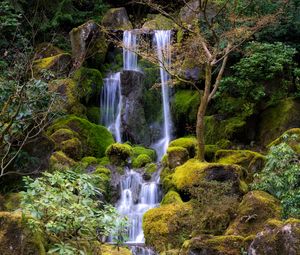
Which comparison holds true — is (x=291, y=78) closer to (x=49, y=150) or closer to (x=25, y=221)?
(x=49, y=150)

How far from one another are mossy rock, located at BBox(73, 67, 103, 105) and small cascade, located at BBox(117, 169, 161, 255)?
18.8 feet

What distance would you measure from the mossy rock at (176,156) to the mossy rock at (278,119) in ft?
14.4

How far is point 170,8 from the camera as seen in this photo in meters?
22.4

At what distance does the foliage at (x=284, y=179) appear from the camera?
8.25 metres

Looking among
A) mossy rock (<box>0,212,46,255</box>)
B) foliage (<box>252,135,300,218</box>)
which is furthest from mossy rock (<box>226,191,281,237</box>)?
mossy rock (<box>0,212,46,255</box>)

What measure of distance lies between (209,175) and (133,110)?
7649mm

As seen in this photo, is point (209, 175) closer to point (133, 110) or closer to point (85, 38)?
point (133, 110)

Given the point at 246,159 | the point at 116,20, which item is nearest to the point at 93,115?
the point at 116,20

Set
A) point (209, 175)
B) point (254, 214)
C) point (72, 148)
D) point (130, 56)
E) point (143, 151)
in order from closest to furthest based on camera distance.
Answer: point (254, 214), point (209, 175), point (72, 148), point (143, 151), point (130, 56)

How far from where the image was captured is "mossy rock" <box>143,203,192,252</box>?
32.8 ft

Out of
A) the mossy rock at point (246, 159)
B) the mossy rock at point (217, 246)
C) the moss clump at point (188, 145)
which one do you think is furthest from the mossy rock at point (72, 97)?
the mossy rock at point (217, 246)

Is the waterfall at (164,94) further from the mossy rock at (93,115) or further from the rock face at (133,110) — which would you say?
the mossy rock at (93,115)

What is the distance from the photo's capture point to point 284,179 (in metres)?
9.00

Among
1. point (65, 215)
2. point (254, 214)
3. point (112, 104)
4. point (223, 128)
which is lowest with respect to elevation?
point (254, 214)
